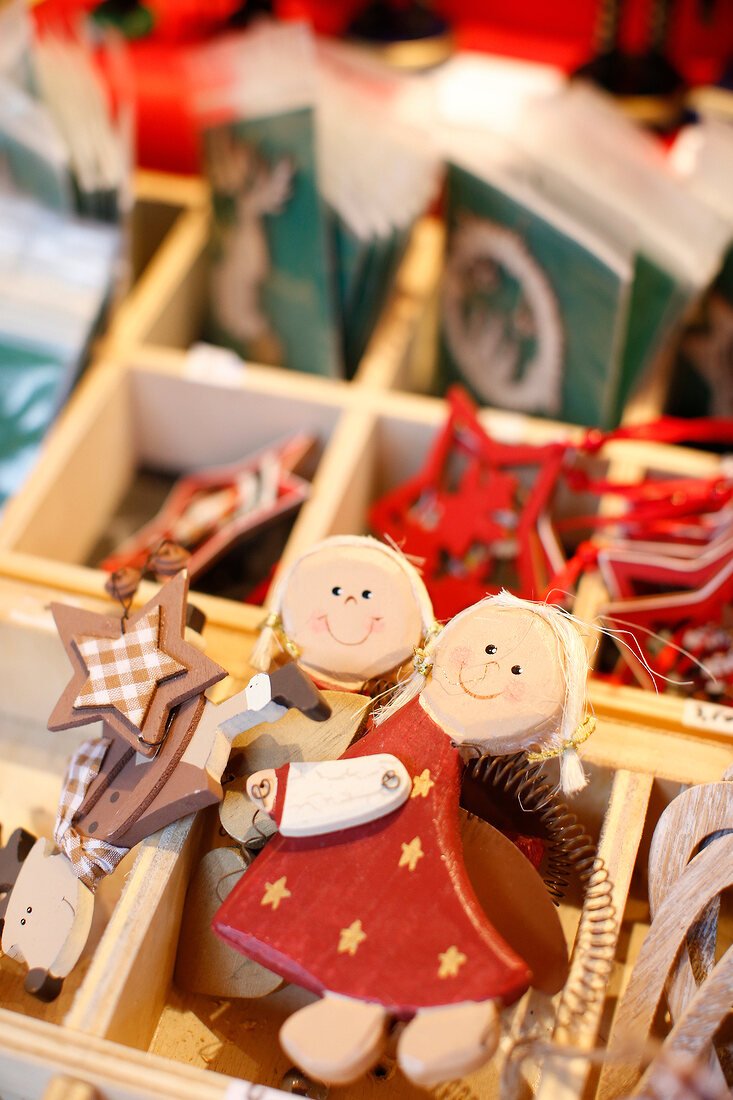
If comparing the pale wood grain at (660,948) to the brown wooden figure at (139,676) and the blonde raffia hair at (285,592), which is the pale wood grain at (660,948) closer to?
the blonde raffia hair at (285,592)

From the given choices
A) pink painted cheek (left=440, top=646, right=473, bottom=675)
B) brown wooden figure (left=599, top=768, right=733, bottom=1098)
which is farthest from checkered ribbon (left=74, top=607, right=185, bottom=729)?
brown wooden figure (left=599, top=768, right=733, bottom=1098)

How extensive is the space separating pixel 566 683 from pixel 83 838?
41 cm

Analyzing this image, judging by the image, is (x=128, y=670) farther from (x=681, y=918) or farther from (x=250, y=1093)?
(x=681, y=918)

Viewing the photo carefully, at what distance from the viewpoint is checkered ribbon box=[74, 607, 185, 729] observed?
0.73 m

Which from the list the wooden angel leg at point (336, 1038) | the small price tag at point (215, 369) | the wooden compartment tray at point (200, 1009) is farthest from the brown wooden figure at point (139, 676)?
the small price tag at point (215, 369)

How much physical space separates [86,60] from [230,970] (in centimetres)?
121

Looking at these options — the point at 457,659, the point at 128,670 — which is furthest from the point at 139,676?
the point at 457,659

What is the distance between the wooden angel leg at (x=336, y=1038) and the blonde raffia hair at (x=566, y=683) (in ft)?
0.69

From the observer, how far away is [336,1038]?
0.58 meters

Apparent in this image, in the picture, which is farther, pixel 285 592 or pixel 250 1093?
pixel 285 592

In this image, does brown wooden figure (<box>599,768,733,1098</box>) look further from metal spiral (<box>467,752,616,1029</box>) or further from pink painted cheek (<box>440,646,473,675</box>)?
pink painted cheek (<box>440,646,473,675</box>)

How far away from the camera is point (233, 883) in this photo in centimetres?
76

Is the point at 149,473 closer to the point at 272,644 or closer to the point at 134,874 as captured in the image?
the point at 272,644

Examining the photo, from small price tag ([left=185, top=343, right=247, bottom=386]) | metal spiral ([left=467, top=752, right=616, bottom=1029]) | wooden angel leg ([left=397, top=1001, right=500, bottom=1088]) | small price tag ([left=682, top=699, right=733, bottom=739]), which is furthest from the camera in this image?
small price tag ([left=185, top=343, right=247, bottom=386])
